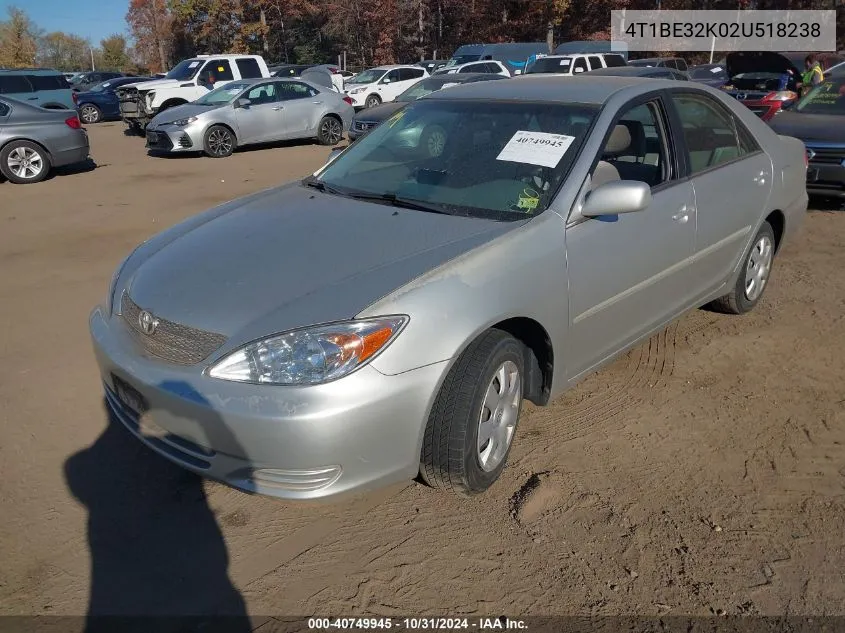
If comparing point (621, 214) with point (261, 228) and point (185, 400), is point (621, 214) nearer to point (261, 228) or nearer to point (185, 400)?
point (261, 228)

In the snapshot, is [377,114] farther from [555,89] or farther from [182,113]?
[555,89]

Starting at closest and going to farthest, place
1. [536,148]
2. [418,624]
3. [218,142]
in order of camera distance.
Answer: [418,624]
[536,148]
[218,142]

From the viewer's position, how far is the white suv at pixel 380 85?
2091 cm

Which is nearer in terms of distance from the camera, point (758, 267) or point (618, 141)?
point (618, 141)

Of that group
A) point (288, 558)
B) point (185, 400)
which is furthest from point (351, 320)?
point (288, 558)

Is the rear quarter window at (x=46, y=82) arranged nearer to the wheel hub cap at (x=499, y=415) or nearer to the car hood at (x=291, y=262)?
the car hood at (x=291, y=262)

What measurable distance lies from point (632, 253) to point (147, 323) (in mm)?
2245

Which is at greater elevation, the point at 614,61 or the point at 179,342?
the point at 614,61

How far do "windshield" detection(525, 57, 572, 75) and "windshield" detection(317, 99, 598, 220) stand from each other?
15883mm

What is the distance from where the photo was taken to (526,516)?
2926mm

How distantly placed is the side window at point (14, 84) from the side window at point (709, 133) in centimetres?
1809

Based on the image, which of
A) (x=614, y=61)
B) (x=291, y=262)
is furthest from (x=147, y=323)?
(x=614, y=61)

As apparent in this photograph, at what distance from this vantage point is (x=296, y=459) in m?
2.45

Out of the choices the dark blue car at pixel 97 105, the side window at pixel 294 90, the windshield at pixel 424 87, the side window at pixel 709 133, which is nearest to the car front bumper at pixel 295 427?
the side window at pixel 709 133
